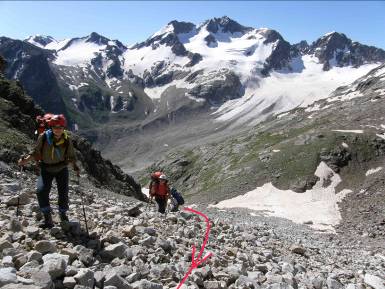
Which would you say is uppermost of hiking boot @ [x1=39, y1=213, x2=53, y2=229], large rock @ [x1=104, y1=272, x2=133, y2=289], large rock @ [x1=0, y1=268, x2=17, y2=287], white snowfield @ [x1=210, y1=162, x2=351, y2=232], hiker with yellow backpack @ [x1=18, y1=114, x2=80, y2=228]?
hiker with yellow backpack @ [x1=18, y1=114, x2=80, y2=228]

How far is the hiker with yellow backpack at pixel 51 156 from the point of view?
1238 centimetres

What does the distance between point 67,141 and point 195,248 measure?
5.52m

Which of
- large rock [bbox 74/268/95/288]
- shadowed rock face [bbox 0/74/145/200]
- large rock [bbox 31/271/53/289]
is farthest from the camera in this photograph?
shadowed rock face [bbox 0/74/145/200]

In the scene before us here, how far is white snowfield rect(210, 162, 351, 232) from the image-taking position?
65.7 meters

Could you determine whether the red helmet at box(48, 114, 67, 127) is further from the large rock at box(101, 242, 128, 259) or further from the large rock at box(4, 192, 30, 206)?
the large rock at box(101, 242, 128, 259)

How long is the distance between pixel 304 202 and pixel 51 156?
69403mm

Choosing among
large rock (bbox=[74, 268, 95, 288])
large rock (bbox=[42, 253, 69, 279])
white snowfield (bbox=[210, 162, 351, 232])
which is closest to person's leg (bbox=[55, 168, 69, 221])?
large rock (bbox=[42, 253, 69, 279])

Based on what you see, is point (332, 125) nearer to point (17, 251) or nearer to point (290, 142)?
point (290, 142)

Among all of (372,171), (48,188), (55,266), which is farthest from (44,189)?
(372,171)

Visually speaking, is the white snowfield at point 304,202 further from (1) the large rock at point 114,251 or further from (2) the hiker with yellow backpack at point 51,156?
(2) the hiker with yellow backpack at point 51,156

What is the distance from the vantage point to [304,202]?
7712 centimetres

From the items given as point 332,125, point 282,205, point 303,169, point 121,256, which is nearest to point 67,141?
point 121,256

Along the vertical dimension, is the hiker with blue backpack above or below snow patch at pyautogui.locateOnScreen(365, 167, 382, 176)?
above

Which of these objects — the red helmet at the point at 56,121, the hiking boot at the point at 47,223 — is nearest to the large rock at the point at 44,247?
the hiking boot at the point at 47,223
